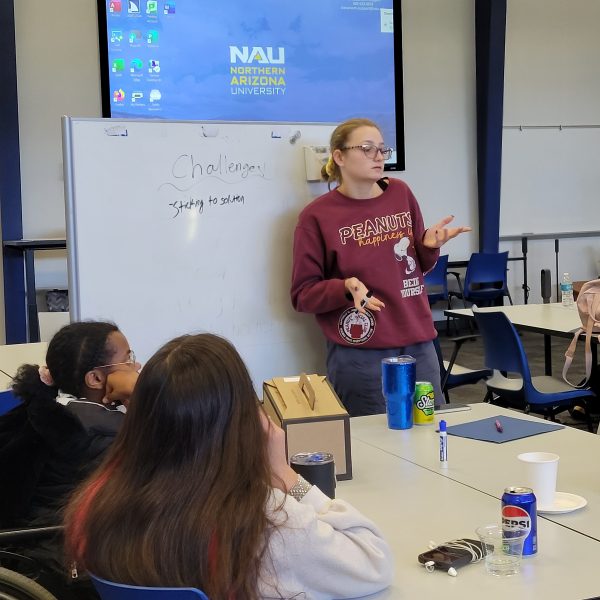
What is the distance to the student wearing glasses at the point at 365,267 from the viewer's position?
3.00 metres

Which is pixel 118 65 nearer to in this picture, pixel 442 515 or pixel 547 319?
A: pixel 547 319

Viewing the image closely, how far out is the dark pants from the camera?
9.85 ft

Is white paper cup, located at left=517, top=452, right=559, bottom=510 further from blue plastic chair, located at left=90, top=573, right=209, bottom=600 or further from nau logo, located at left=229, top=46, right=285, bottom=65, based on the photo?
nau logo, located at left=229, top=46, right=285, bottom=65

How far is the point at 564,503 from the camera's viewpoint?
175cm

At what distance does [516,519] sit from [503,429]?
35.2 inches

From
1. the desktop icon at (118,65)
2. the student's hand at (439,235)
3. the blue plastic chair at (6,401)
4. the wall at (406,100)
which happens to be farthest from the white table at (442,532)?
the wall at (406,100)

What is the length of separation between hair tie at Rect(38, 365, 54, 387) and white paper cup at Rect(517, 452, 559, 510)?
3.65ft

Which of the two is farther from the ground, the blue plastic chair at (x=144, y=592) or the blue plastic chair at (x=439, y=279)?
the blue plastic chair at (x=144, y=592)

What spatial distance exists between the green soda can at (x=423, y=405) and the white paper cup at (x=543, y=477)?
75cm

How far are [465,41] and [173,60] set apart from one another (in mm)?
3475

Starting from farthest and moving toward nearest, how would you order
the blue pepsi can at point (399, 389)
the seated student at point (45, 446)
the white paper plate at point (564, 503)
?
the blue pepsi can at point (399, 389) < the seated student at point (45, 446) < the white paper plate at point (564, 503)

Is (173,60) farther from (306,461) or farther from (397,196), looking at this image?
(306,461)

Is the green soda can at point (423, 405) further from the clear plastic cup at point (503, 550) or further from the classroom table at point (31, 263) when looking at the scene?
the classroom table at point (31, 263)

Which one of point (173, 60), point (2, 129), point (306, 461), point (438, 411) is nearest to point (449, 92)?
point (173, 60)
